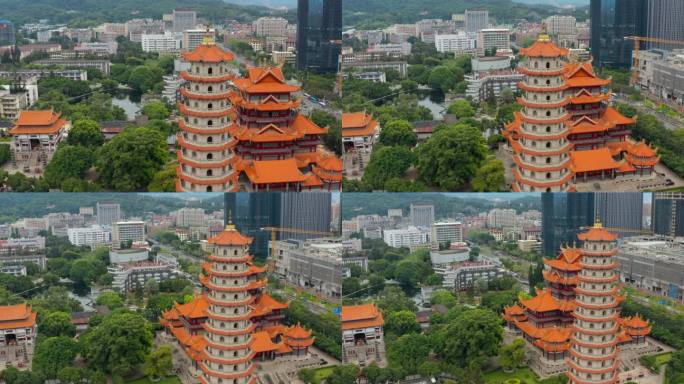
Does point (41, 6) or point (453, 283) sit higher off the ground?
point (41, 6)

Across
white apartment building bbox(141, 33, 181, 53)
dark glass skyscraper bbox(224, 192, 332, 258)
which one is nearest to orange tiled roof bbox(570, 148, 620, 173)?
dark glass skyscraper bbox(224, 192, 332, 258)

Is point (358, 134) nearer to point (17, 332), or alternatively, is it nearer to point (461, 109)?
point (461, 109)

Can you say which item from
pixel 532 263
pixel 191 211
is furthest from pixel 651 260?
pixel 191 211

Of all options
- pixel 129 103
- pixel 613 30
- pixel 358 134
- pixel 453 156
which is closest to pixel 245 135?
pixel 358 134

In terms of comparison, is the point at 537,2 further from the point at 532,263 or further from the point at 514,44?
the point at 532,263

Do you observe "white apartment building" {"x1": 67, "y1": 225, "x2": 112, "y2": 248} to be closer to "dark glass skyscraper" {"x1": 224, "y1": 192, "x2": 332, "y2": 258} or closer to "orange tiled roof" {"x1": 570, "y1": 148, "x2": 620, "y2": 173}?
"dark glass skyscraper" {"x1": 224, "y1": 192, "x2": 332, "y2": 258}

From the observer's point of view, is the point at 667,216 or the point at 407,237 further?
the point at 667,216
